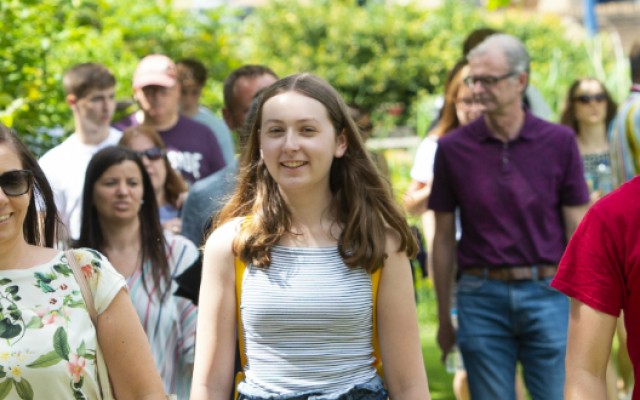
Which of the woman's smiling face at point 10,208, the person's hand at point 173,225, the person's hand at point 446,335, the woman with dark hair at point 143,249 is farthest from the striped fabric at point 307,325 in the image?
the person's hand at point 173,225

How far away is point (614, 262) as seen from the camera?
3.73m

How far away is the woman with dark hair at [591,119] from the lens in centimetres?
991

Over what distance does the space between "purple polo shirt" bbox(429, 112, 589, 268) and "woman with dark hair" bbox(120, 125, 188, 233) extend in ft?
6.13

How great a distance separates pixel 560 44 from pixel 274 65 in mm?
5202

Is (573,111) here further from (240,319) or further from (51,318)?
(51,318)

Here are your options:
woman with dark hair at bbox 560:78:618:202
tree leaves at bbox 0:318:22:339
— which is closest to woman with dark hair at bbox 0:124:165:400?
tree leaves at bbox 0:318:22:339

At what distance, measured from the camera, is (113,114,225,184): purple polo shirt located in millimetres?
8547

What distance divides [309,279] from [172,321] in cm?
194

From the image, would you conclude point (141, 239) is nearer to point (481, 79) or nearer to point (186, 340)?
point (186, 340)

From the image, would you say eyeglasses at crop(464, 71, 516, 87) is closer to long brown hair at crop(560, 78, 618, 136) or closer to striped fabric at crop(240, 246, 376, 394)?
striped fabric at crop(240, 246, 376, 394)

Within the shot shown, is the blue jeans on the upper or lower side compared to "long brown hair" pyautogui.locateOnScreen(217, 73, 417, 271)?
→ lower

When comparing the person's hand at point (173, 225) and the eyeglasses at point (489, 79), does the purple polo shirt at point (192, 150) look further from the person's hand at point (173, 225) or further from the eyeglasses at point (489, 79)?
the eyeglasses at point (489, 79)

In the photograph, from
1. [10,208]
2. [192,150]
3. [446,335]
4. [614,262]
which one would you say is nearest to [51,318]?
[10,208]

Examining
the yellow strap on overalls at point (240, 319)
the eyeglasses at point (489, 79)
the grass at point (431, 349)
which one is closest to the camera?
the yellow strap on overalls at point (240, 319)
